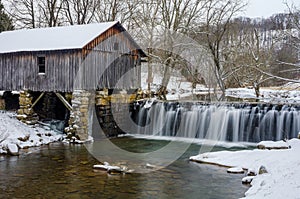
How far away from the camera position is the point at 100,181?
10648 millimetres

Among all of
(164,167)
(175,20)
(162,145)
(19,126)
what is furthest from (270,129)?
(175,20)

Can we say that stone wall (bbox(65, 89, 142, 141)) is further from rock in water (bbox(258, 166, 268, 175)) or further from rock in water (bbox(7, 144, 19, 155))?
rock in water (bbox(258, 166, 268, 175))

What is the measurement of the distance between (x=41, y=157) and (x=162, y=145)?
5358mm

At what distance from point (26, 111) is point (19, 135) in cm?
228

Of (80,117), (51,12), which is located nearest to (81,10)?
(51,12)

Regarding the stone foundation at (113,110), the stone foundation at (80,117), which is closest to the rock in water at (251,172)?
the stone foundation at (80,117)

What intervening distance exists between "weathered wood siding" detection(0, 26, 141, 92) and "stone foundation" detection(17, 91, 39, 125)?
0.43m

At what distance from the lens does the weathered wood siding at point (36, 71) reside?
17078 mm

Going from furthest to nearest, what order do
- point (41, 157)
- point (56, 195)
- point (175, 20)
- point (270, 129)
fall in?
point (175, 20)
point (270, 129)
point (41, 157)
point (56, 195)

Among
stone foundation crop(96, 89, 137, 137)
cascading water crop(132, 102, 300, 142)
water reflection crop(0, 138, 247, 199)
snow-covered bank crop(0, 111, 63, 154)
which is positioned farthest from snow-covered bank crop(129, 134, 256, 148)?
snow-covered bank crop(0, 111, 63, 154)

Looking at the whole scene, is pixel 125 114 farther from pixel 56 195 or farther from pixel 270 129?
pixel 56 195

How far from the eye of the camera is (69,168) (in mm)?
12211

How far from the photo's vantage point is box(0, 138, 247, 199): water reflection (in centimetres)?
953

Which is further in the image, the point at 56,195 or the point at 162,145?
the point at 162,145
